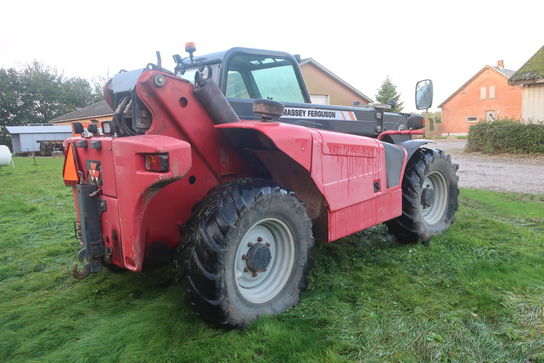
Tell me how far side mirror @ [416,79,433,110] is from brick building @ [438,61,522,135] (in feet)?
129

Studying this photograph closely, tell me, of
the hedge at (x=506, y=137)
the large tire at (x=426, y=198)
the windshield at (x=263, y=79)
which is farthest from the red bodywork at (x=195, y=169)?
the hedge at (x=506, y=137)

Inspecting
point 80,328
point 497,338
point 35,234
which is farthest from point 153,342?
point 35,234

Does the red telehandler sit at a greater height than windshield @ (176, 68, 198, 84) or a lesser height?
lesser

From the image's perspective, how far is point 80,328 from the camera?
9.63 ft

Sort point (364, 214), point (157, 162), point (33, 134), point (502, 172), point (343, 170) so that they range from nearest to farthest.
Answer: point (157, 162)
point (343, 170)
point (364, 214)
point (502, 172)
point (33, 134)

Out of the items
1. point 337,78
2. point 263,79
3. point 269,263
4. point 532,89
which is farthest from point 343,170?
point 337,78

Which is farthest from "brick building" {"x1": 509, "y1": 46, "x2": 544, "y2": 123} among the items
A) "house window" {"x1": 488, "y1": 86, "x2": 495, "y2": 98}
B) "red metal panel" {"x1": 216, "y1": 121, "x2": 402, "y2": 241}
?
"house window" {"x1": 488, "y1": 86, "x2": 495, "y2": 98}

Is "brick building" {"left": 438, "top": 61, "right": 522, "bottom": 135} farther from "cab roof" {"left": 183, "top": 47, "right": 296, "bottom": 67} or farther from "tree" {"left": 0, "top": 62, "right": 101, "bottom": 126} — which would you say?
"tree" {"left": 0, "top": 62, "right": 101, "bottom": 126}

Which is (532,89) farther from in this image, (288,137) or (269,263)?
(269,263)

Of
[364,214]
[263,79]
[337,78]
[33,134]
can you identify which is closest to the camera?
[364,214]

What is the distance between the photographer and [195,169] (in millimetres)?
3158

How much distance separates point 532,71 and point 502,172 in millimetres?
9208

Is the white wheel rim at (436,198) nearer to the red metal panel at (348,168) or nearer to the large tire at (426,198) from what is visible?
the large tire at (426,198)

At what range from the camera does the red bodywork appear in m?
2.62
